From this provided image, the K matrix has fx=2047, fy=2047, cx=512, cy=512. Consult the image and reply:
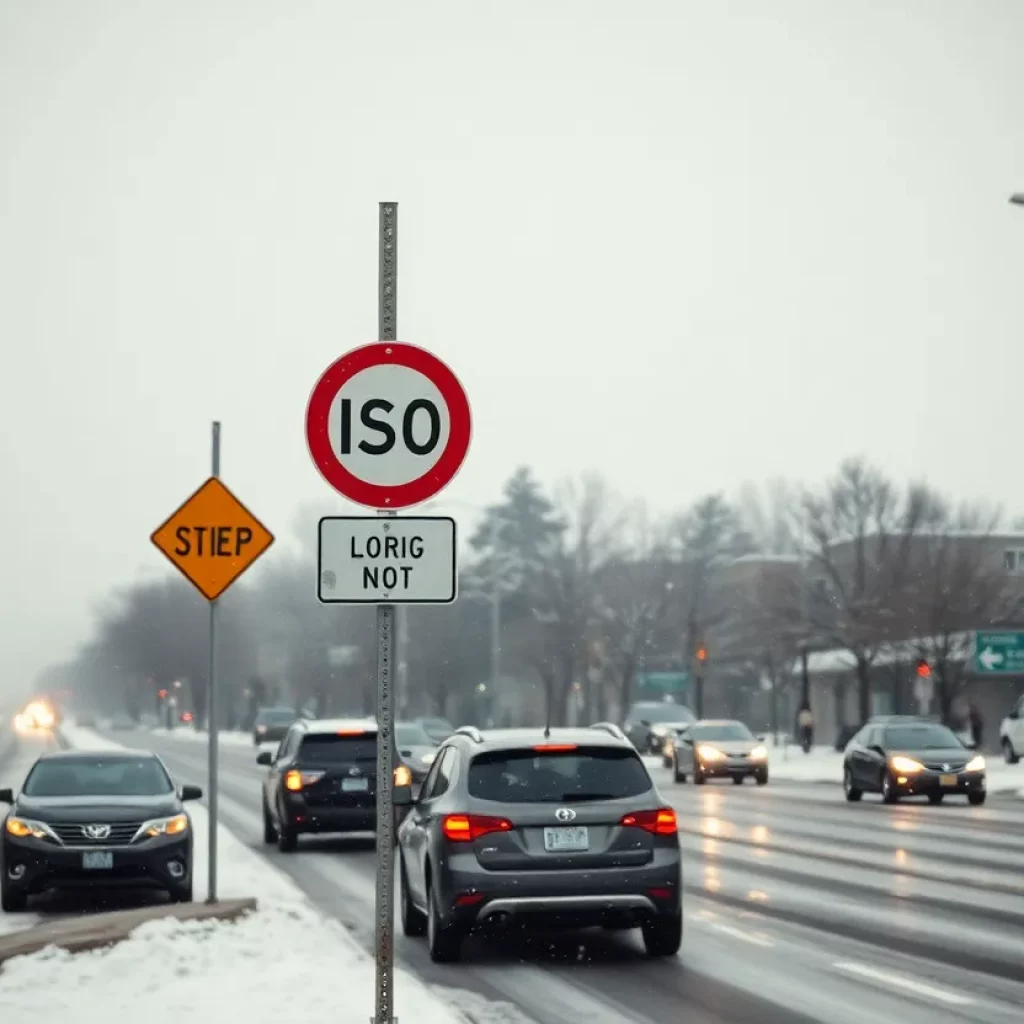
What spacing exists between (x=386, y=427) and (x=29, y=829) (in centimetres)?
1153

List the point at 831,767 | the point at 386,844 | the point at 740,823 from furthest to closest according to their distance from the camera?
the point at 831,767 < the point at 740,823 < the point at 386,844

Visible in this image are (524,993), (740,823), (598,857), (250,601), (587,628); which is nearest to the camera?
(524,993)

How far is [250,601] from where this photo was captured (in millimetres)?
164125

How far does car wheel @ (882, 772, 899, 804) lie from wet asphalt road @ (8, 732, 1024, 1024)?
7858 mm

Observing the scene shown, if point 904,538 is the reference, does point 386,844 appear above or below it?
below

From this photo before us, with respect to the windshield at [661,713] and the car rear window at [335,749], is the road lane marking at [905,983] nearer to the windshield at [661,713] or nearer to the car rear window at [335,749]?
the car rear window at [335,749]

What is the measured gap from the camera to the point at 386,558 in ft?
25.9

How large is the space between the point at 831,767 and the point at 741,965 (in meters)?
46.2

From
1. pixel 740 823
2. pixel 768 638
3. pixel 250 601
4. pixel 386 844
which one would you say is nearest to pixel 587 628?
pixel 768 638

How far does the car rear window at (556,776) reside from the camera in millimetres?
14008

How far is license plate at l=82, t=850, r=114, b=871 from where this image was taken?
1811 cm

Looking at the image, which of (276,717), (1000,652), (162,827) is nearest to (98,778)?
(162,827)

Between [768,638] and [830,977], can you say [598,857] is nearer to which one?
[830,977]

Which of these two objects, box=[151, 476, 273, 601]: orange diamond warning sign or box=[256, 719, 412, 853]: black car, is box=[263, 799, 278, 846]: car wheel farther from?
box=[151, 476, 273, 601]: orange diamond warning sign
